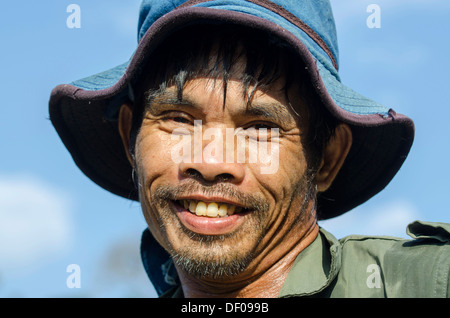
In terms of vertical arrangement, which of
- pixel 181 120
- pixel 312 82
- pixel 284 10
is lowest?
pixel 181 120

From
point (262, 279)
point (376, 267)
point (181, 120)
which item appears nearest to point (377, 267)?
point (376, 267)

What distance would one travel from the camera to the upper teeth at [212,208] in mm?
2918

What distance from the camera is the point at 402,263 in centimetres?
272

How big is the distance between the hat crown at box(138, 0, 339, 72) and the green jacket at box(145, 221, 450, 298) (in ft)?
3.08

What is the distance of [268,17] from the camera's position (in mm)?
2967

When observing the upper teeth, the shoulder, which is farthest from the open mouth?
the shoulder

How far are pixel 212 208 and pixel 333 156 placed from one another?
75 cm

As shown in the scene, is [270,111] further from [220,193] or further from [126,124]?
[126,124]

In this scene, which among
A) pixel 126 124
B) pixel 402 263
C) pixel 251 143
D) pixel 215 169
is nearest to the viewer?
pixel 402 263

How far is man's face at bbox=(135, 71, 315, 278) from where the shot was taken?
114 inches

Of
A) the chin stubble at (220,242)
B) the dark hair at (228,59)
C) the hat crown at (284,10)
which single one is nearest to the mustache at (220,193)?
the chin stubble at (220,242)

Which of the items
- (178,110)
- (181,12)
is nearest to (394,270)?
(178,110)

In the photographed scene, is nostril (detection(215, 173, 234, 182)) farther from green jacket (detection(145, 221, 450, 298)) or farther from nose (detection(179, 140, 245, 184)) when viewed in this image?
green jacket (detection(145, 221, 450, 298))
